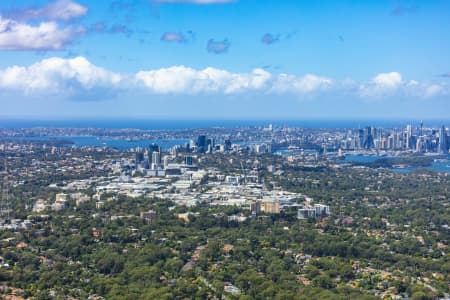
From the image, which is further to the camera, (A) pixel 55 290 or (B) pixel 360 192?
(B) pixel 360 192

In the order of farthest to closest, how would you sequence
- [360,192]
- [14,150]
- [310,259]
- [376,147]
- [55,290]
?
[376,147] < [14,150] < [360,192] < [310,259] < [55,290]

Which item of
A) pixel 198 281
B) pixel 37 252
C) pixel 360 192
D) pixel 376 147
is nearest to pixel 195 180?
pixel 360 192

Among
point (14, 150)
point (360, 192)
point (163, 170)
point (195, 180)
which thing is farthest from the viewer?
point (14, 150)

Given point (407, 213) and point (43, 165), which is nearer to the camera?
point (407, 213)

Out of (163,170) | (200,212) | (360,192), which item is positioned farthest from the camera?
(163,170)

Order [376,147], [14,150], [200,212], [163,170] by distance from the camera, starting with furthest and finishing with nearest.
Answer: [376,147] → [14,150] → [163,170] → [200,212]

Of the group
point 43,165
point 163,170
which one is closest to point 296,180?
point 163,170

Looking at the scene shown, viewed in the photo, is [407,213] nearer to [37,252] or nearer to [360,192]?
[360,192]

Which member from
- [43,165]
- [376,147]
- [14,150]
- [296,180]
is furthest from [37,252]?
[376,147]

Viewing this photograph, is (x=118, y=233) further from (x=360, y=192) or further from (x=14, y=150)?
(x=14, y=150)
